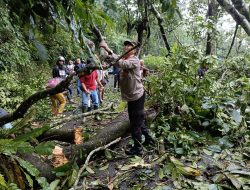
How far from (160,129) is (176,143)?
2.34 ft

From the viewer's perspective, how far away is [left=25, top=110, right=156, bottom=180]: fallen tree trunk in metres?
4.24

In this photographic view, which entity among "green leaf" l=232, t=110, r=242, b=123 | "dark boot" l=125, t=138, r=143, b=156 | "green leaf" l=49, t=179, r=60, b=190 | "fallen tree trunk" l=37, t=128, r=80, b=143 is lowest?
"green leaf" l=49, t=179, r=60, b=190

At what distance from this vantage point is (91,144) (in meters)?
4.94

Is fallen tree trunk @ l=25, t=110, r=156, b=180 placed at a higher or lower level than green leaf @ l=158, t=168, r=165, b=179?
higher

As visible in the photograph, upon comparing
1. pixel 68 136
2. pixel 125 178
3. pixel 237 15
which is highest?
pixel 237 15

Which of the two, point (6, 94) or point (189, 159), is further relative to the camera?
point (6, 94)

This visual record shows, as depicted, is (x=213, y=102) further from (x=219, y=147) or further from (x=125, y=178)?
(x=125, y=178)

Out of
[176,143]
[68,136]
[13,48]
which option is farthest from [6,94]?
[176,143]

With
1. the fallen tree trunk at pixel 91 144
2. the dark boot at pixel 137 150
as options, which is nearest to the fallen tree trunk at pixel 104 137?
the fallen tree trunk at pixel 91 144

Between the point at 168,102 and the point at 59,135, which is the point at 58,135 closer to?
the point at 59,135

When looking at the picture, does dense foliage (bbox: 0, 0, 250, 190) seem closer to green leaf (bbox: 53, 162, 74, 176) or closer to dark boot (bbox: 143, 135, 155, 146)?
green leaf (bbox: 53, 162, 74, 176)

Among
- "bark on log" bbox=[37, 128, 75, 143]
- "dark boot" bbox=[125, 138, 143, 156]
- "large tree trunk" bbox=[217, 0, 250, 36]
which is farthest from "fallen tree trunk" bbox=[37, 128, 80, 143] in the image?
"large tree trunk" bbox=[217, 0, 250, 36]

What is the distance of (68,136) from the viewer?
512 centimetres

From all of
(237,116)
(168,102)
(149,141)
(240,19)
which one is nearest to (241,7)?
(240,19)
